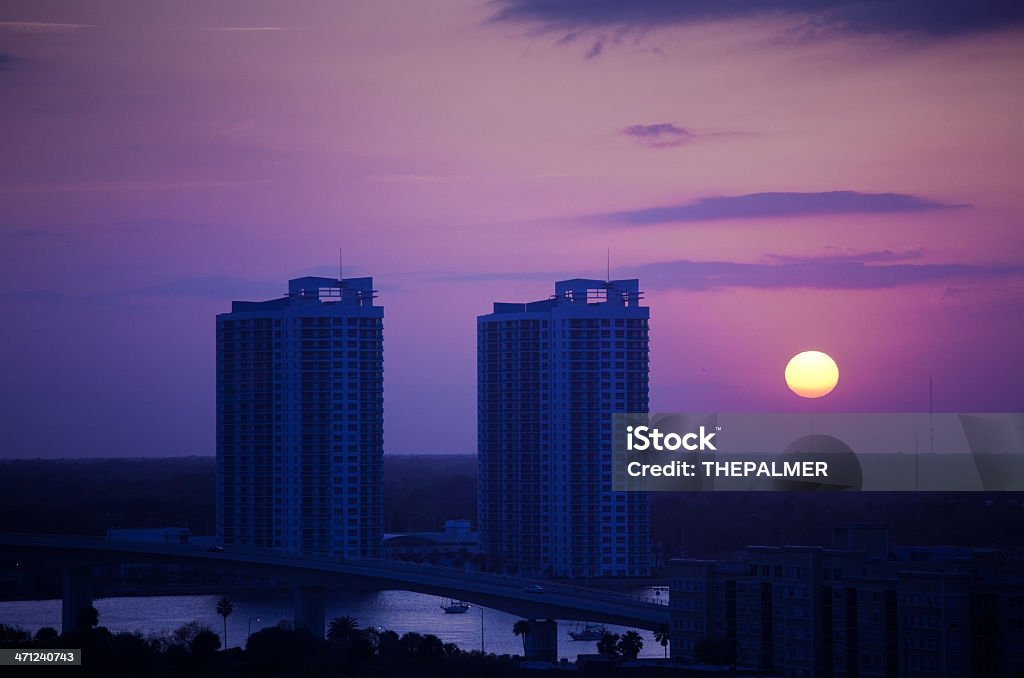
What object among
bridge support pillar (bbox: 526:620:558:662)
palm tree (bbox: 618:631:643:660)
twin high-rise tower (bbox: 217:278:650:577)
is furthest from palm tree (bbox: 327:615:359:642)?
twin high-rise tower (bbox: 217:278:650:577)

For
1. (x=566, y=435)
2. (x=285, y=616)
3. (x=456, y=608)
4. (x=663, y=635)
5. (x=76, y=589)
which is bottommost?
(x=663, y=635)

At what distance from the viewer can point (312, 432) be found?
123ft

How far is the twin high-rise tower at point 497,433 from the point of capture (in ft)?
121

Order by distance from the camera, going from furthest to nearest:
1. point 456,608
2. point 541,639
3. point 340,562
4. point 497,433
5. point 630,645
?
1. point 497,433
2. point 456,608
3. point 340,562
4. point 541,639
5. point 630,645

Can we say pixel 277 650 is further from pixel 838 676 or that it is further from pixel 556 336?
pixel 556 336

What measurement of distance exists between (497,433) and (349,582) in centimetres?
1303

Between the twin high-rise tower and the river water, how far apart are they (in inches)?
84.4

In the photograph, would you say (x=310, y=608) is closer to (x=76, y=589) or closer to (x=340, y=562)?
(x=340, y=562)

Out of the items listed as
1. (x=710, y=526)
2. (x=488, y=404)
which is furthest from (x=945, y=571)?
(x=710, y=526)

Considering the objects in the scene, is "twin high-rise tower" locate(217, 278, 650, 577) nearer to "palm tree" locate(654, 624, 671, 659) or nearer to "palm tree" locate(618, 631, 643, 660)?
"palm tree" locate(654, 624, 671, 659)

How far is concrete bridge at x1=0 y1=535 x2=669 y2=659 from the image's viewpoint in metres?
22.5

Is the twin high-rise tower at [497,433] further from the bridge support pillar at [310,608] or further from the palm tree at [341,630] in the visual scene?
the palm tree at [341,630]

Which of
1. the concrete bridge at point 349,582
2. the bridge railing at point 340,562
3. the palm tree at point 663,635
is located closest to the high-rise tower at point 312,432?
the bridge railing at point 340,562

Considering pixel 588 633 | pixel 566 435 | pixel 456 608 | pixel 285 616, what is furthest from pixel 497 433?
pixel 588 633
